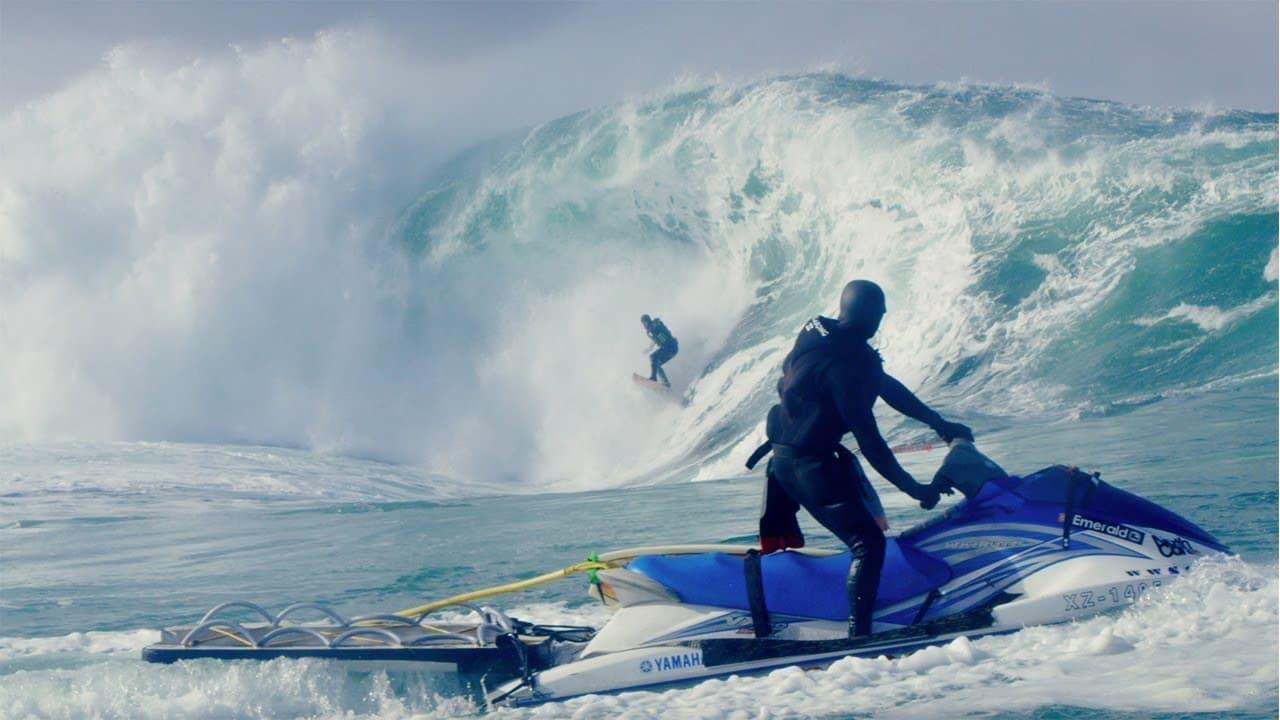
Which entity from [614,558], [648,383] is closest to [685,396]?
[648,383]

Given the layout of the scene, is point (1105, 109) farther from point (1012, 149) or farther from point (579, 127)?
point (579, 127)

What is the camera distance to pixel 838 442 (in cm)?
515

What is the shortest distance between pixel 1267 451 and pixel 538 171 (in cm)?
1983

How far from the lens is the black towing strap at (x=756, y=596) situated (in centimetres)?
513

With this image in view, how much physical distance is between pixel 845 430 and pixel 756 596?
784 millimetres

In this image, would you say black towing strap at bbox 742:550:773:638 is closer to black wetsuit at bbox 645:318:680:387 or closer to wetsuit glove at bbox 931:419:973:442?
wetsuit glove at bbox 931:419:973:442

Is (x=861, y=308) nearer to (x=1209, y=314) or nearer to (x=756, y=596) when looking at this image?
(x=756, y=596)

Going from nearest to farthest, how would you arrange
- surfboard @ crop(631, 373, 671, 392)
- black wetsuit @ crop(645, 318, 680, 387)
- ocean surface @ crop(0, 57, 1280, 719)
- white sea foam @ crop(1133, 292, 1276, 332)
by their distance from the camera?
ocean surface @ crop(0, 57, 1280, 719)
white sea foam @ crop(1133, 292, 1276, 332)
surfboard @ crop(631, 373, 671, 392)
black wetsuit @ crop(645, 318, 680, 387)

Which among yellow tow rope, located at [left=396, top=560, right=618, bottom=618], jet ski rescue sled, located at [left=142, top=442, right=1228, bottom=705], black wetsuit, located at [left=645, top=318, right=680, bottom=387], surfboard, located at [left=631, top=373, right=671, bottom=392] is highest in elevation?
black wetsuit, located at [left=645, top=318, right=680, bottom=387]

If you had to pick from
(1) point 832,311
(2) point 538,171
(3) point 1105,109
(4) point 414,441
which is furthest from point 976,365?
(2) point 538,171

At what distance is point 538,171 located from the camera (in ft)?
89.4

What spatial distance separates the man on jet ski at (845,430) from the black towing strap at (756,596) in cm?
34

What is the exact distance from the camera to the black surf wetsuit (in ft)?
16.4

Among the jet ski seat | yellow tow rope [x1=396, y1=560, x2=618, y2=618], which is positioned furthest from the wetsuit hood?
yellow tow rope [x1=396, y1=560, x2=618, y2=618]
